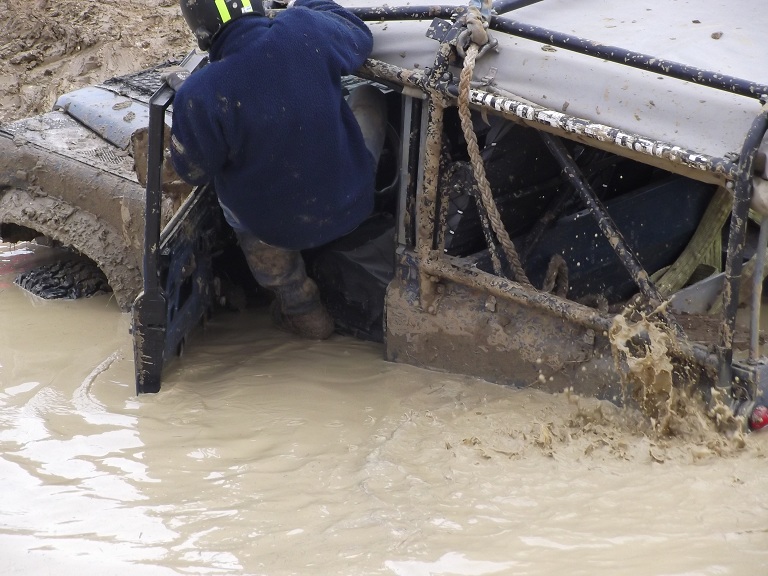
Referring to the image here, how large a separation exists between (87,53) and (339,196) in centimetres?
444

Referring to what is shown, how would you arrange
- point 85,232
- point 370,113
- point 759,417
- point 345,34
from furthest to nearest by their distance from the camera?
point 85,232 < point 370,113 < point 345,34 < point 759,417

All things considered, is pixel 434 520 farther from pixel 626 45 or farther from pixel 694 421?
pixel 626 45

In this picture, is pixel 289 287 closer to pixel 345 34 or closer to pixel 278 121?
pixel 278 121

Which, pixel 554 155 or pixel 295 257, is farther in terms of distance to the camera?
pixel 295 257

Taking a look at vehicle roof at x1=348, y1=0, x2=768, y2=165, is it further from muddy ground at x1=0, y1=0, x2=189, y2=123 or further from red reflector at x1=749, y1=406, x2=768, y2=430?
muddy ground at x1=0, y1=0, x2=189, y2=123

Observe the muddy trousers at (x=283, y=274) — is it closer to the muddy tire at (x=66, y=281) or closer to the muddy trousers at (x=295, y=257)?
the muddy trousers at (x=295, y=257)

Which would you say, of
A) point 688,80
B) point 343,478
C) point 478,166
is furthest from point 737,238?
point 343,478

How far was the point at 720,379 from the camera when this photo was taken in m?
3.09

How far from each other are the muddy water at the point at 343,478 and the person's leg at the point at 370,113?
0.92m

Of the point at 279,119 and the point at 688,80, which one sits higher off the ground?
the point at 688,80

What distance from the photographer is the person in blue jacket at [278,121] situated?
3.48 m

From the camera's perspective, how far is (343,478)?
3.28 m

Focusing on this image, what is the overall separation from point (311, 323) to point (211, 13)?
1.50m

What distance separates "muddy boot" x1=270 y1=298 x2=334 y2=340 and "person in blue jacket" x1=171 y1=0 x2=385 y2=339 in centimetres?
58
